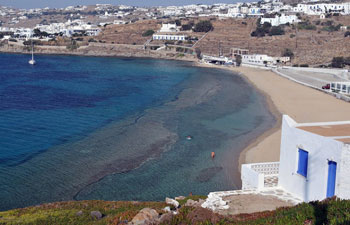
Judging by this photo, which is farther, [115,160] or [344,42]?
[344,42]

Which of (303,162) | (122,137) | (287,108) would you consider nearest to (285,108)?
(287,108)

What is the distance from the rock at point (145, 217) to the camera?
24.6 ft

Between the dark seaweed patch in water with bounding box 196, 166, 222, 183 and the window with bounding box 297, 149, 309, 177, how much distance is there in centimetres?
544

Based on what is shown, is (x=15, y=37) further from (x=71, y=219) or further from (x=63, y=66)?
(x=71, y=219)

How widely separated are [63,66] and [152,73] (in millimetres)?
14954

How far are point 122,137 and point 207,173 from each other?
6386 mm

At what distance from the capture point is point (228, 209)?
898 cm

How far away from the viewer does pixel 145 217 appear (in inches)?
303

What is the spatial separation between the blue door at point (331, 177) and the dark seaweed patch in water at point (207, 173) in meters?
6.40

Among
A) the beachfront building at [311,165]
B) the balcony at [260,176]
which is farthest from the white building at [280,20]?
the beachfront building at [311,165]

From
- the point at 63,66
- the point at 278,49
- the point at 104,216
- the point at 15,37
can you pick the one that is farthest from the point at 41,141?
the point at 15,37

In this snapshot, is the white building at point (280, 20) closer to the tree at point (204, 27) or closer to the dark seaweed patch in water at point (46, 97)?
the tree at point (204, 27)

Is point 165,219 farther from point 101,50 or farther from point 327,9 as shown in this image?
point 327,9

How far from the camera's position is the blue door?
28.0 feet
